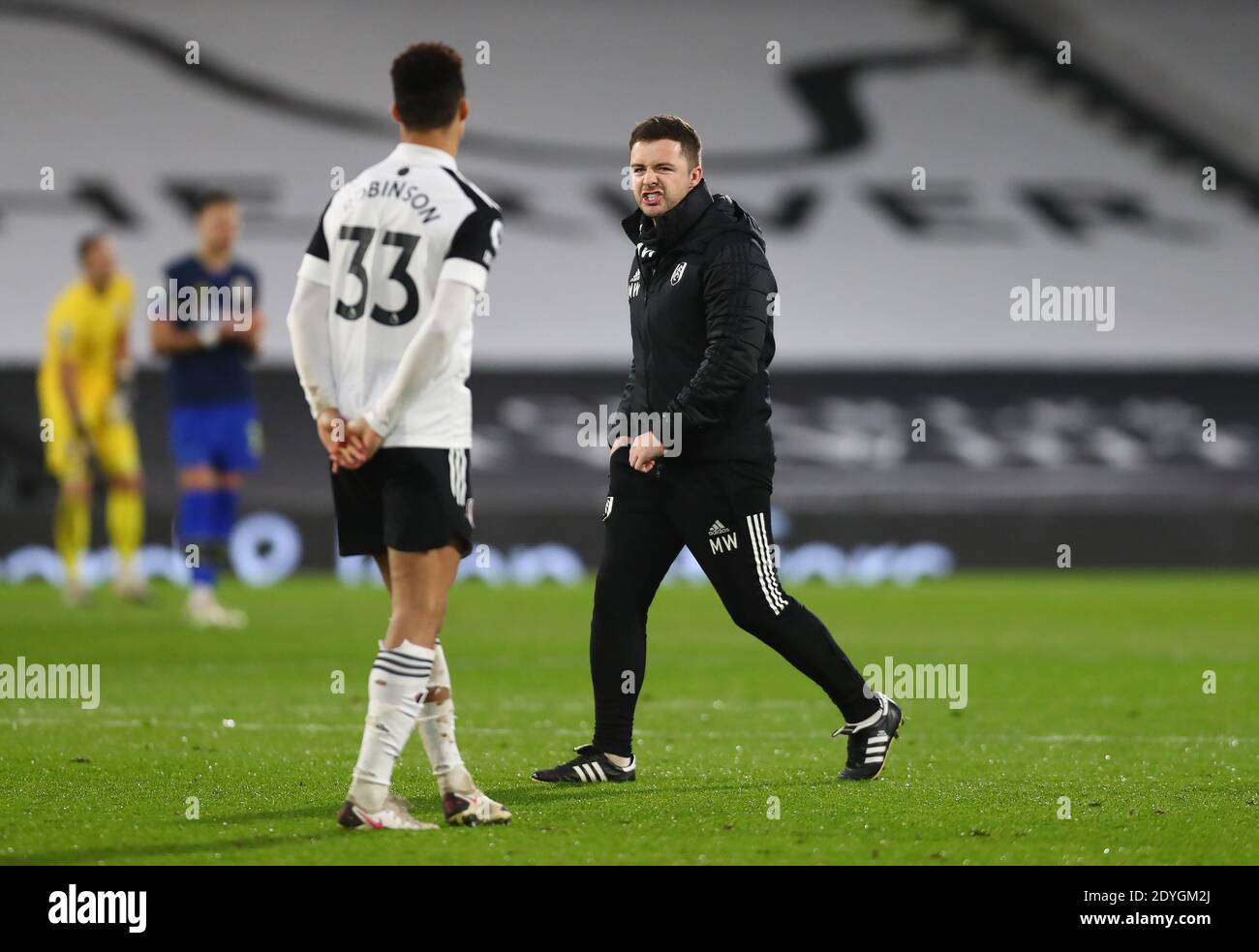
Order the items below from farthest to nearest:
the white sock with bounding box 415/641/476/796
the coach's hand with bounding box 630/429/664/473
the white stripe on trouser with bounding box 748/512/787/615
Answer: the white stripe on trouser with bounding box 748/512/787/615, the coach's hand with bounding box 630/429/664/473, the white sock with bounding box 415/641/476/796

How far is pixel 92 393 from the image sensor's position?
14617 millimetres

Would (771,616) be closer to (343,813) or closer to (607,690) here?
(607,690)

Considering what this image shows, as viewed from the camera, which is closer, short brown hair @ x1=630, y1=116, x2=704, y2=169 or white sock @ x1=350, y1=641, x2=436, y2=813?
white sock @ x1=350, y1=641, x2=436, y2=813

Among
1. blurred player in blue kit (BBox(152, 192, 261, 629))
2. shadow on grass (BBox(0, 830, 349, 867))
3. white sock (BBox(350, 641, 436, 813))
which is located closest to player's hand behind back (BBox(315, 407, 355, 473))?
white sock (BBox(350, 641, 436, 813))

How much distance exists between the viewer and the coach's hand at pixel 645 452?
5738 millimetres

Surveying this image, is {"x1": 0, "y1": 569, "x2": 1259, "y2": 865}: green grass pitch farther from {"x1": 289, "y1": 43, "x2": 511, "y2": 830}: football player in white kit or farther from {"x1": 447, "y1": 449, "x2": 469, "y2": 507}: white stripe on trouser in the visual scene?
{"x1": 447, "y1": 449, "x2": 469, "y2": 507}: white stripe on trouser

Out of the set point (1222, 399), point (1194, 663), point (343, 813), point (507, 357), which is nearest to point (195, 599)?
point (1194, 663)

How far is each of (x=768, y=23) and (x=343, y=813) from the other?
69.0ft

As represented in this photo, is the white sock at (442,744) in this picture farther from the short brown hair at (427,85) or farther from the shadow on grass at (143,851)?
the short brown hair at (427,85)

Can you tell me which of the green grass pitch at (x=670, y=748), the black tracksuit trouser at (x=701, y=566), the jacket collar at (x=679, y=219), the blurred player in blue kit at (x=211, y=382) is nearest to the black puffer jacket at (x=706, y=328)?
the jacket collar at (x=679, y=219)

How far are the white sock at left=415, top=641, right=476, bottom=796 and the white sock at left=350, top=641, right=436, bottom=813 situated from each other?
20cm

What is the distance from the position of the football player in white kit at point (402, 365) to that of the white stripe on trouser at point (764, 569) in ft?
4.28

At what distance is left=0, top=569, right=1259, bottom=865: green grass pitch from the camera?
16.1 feet

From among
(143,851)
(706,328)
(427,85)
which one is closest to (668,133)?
(706,328)
